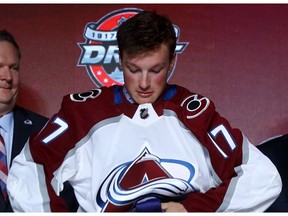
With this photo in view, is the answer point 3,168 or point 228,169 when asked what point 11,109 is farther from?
point 228,169

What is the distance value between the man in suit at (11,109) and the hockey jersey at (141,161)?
320 millimetres

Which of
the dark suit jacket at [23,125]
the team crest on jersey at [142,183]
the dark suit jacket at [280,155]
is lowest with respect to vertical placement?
the dark suit jacket at [280,155]

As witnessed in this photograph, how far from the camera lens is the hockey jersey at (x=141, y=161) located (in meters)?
1.28

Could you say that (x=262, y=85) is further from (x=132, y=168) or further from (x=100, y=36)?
(x=132, y=168)

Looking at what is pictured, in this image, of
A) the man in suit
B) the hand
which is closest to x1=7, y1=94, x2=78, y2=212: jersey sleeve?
the hand

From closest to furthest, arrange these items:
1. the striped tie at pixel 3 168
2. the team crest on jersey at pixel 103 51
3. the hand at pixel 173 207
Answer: the hand at pixel 173 207 → the striped tie at pixel 3 168 → the team crest on jersey at pixel 103 51

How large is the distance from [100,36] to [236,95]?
0.45m

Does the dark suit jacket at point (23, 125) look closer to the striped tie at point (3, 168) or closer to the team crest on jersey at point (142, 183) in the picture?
the striped tie at point (3, 168)

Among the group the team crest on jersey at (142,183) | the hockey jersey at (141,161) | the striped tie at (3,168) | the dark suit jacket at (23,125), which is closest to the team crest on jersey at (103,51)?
the dark suit jacket at (23,125)

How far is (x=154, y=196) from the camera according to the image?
1.28 meters

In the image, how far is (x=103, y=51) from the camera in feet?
6.16

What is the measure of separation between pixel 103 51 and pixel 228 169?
2.31 feet

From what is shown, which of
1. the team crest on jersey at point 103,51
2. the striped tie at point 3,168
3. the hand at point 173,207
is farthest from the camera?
the team crest on jersey at point 103,51

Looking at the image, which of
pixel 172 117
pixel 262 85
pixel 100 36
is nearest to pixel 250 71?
pixel 262 85
